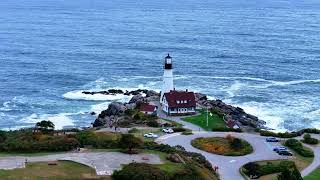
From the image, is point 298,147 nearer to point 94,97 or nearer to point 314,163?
point 314,163

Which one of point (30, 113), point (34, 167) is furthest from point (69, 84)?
point (34, 167)

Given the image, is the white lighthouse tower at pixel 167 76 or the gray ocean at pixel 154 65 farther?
the gray ocean at pixel 154 65

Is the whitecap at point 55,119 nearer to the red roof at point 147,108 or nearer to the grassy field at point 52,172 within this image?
the red roof at point 147,108

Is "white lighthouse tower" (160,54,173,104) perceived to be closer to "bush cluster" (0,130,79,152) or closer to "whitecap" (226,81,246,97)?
"whitecap" (226,81,246,97)

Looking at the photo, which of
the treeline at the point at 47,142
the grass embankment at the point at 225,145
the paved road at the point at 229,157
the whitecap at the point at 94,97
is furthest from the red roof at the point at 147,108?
the treeline at the point at 47,142

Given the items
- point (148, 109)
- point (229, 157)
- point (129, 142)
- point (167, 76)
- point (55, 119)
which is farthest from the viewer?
point (55, 119)

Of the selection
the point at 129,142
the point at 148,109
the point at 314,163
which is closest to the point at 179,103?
the point at 148,109
